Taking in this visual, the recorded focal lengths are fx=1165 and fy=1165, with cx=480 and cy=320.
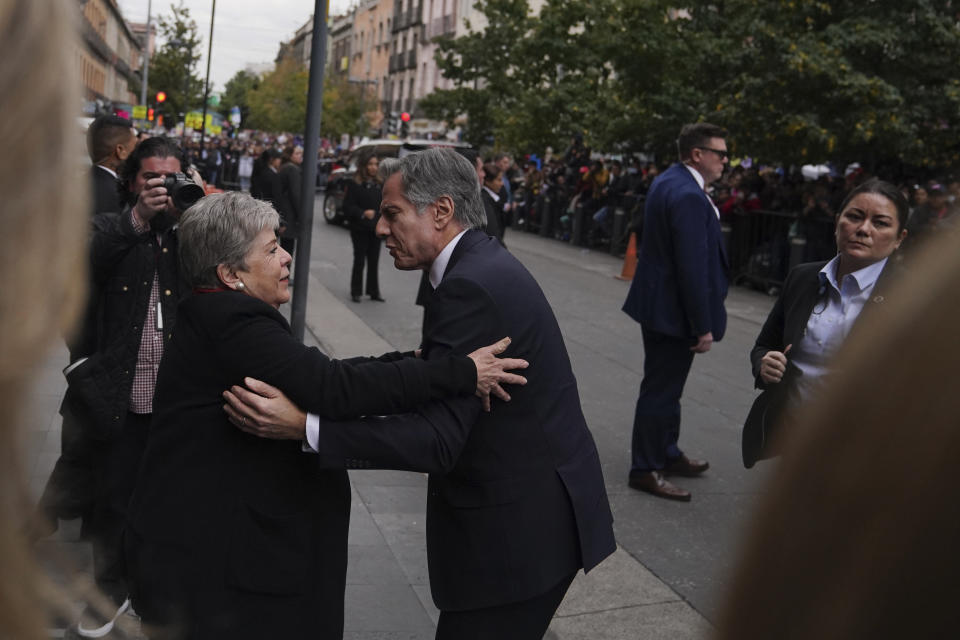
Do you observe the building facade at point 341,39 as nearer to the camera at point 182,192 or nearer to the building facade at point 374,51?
the building facade at point 374,51

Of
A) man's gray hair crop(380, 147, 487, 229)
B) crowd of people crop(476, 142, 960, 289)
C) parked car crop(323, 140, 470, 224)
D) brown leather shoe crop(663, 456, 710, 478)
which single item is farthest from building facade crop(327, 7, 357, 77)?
man's gray hair crop(380, 147, 487, 229)

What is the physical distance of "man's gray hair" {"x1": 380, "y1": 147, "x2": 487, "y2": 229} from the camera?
324 centimetres

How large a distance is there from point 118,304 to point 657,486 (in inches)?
134

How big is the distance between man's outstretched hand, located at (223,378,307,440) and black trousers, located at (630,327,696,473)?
3975 millimetres

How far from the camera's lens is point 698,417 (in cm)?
870

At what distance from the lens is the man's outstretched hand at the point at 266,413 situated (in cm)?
279

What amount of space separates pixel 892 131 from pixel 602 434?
10417mm

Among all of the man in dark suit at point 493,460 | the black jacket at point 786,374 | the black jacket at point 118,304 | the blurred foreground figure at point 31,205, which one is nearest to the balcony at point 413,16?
the black jacket at point 786,374

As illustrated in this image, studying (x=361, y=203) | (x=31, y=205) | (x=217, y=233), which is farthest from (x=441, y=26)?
(x=31, y=205)

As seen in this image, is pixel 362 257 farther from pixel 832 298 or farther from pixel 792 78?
pixel 832 298

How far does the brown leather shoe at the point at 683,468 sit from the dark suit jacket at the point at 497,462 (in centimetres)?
397

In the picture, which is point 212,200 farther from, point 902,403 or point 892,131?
point 892,131

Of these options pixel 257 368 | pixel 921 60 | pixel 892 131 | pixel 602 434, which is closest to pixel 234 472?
pixel 257 368

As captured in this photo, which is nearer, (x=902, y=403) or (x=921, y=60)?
(x=902, y=403)
